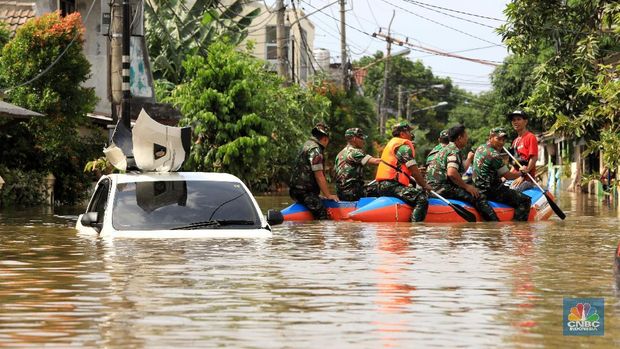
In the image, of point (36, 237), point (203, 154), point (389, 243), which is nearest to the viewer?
point (389, 243)

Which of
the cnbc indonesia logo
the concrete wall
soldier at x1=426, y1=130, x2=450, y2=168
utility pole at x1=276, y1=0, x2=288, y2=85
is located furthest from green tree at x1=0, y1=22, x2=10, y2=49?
the concrete wall

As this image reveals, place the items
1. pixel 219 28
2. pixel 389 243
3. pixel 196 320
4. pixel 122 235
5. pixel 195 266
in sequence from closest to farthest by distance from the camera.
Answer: pixel 196 320 < pixel 195 266 < pixel 122 235 < pixel 389 243 < pixel 219 28

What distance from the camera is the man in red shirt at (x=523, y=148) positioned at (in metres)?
22.9

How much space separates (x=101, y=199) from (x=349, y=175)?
8443 mm

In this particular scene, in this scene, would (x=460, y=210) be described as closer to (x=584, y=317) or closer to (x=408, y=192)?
(x=408, y=192)

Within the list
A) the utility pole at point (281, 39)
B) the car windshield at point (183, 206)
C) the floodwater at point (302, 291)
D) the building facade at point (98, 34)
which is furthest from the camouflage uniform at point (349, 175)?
the utility pole at point (281, 39)

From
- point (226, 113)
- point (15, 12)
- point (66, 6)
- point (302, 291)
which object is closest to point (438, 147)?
point (302, 291)

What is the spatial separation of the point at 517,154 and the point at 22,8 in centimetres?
1821

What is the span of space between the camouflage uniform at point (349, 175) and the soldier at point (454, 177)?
1232 millimetres

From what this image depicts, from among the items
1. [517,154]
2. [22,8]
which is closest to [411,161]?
[517,154]

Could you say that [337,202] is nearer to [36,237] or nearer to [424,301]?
[36,237]

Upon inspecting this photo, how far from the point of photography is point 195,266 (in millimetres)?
12469

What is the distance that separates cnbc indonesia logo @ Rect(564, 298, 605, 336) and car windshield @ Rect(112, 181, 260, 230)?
5.12 meters

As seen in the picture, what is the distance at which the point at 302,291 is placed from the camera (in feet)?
35.0
